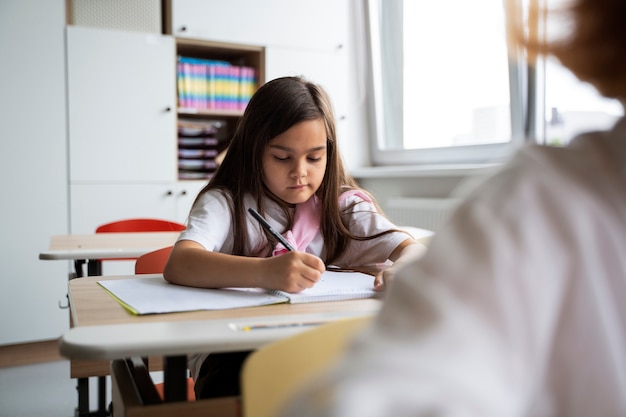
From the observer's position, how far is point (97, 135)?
355 cm

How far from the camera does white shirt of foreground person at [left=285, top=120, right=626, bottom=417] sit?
0.93 feet

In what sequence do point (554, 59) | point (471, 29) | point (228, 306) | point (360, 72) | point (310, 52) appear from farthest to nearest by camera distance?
point (360, 72) → point (310, 52) → point (471, 29) → point (228, 306) → point (554, 59)

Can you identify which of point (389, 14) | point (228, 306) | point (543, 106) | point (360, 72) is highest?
point (389, 14)

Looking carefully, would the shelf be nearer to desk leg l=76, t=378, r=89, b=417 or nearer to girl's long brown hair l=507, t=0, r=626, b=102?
desk leg l=76, t=378, r=89, b=417

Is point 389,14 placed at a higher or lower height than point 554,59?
higher

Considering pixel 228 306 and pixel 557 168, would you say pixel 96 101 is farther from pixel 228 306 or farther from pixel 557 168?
pixel 557 168

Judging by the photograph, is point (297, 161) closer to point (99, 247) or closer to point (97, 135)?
point (99, 247)

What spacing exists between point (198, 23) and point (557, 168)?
3.72 metres

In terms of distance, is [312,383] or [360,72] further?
[360,72]

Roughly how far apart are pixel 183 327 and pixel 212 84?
328cm

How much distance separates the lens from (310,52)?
13.9 feet

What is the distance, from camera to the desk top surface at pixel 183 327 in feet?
2.53

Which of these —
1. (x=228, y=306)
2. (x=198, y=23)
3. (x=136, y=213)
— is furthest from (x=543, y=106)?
(x=228, y=306)

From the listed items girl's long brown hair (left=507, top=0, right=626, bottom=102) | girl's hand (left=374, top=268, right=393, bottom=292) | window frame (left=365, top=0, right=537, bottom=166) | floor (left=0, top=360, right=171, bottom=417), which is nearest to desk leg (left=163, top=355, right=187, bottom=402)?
girl's hand (left=374, top=268, right=393, bottom=292)
